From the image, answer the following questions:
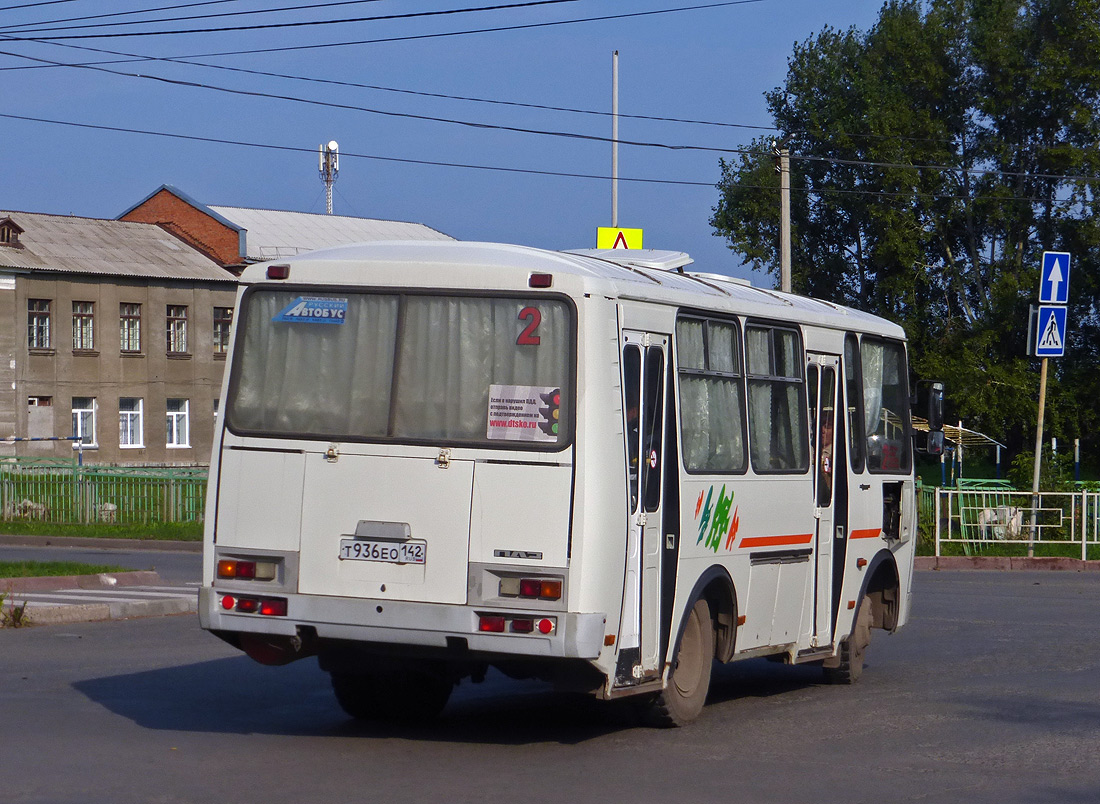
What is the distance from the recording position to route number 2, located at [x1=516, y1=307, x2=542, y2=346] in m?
8.20

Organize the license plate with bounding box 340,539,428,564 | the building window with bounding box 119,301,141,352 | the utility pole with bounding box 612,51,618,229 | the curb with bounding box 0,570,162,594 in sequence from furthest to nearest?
the building window with bounding box 119,301,141,352
the utility pole with bounding box 612,51,618,229
the curb with bounding box 0,570,162,594
the license plate with bounding box 340,539,428,564

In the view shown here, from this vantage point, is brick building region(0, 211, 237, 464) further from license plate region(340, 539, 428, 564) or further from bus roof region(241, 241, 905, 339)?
license plate region(340, 539, 428, 564)

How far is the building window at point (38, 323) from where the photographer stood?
182ft

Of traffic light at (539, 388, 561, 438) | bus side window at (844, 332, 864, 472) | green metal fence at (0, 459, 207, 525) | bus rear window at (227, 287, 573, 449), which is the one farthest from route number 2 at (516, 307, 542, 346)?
green metal fence at (0, 459, 207, 525)

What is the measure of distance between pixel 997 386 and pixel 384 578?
147 ft

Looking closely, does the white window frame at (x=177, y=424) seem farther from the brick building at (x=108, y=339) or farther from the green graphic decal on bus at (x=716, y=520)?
the green graphic decal on bus at (x=716, y=520)

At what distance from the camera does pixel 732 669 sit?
41.4ft

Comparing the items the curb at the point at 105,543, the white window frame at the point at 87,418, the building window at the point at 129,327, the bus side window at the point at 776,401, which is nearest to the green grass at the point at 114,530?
the curb at the point at 105,543

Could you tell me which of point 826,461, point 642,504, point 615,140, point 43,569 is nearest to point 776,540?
point 826,461

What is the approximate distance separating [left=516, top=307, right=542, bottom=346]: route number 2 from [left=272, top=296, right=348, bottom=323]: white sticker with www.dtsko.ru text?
40.0 inches

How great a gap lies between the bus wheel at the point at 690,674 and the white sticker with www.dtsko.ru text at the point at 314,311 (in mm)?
2652

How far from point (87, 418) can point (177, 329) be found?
17.0 ft

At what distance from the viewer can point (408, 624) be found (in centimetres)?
799

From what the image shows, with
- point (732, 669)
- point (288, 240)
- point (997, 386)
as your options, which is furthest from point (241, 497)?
point (288, 240)
